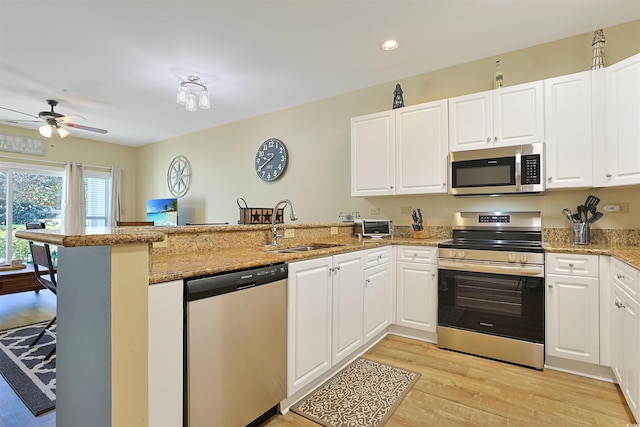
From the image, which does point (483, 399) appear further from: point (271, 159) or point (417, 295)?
point (271, 159)

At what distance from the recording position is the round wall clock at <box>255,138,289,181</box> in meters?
4.54

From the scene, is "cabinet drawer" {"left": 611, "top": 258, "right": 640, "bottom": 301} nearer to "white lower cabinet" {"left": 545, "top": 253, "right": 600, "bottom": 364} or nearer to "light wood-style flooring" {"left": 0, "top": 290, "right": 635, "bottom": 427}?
"white lower cabinet" {"left": 545, "top": 253, "right": 600, "bottom": 364}

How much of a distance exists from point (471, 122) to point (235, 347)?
8.57 feet

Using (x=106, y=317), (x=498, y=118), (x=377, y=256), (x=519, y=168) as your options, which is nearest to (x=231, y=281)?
(x=106, y=317)

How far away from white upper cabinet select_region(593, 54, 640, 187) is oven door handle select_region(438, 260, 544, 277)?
2.64ft

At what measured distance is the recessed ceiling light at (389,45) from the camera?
2.79m

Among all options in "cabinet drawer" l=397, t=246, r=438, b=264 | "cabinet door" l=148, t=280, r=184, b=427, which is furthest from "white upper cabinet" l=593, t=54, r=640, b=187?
"cabinet door" l=148, t=280, r=184, b=427

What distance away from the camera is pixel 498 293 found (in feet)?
8.07

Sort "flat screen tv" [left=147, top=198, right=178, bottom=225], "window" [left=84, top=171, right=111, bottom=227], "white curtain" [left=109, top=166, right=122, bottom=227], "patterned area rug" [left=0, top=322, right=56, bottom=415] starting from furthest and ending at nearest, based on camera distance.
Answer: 1. "white curtain" [left=109, top=166, right=122, bottom=227]
2. "window" [left=84, top=171, right=111, bottom=227]
3. "flat screen tv" [left=147, top=198, right=178, bottom=225]
4. "patterned area rug" [left=0, top=322, right=56, bottom=415]

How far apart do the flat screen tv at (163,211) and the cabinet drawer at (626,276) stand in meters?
5.68

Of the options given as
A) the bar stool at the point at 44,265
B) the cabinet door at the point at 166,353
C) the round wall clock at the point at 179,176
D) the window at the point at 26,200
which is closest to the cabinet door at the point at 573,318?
the cabinet door at the point at 166,353

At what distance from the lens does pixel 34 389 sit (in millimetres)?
2100

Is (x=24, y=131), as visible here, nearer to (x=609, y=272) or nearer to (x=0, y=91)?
(x=0, y=91)

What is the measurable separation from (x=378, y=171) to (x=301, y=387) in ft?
7.08
